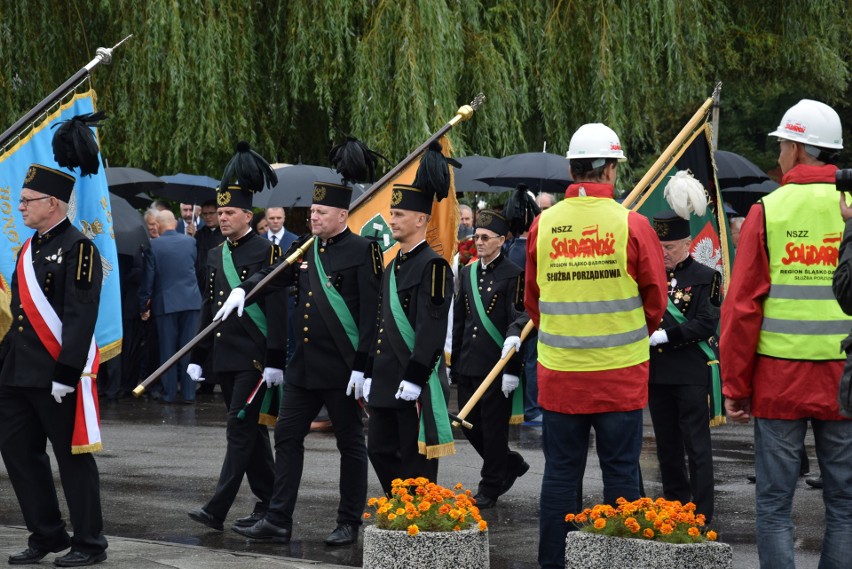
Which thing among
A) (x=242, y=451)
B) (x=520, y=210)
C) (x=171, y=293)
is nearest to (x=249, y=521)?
(x=242, y=451)

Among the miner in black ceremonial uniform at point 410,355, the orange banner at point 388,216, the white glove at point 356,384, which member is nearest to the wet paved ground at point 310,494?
the miner in black ceremonial uniform at point 410,355

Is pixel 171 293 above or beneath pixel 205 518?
above

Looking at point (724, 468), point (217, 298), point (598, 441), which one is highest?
point (217, 298)

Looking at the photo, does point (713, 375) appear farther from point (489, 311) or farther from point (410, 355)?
point (410, 355)

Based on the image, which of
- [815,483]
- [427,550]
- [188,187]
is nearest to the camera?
[427,550]

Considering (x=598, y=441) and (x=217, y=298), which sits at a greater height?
(x=217, y=298)

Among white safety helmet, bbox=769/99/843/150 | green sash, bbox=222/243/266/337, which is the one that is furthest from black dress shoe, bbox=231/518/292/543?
white safety helmet, bbox=769/99/843/150

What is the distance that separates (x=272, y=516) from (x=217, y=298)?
1459 millimetres

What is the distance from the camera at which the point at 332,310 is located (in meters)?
8.73

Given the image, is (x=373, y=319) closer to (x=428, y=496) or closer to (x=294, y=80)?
(x=428, y=496)

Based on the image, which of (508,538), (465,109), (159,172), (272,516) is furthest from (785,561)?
(159,172)

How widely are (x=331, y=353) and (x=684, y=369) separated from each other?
6.87ft

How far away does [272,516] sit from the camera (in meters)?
8.50

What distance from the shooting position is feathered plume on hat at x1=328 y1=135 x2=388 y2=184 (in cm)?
891
